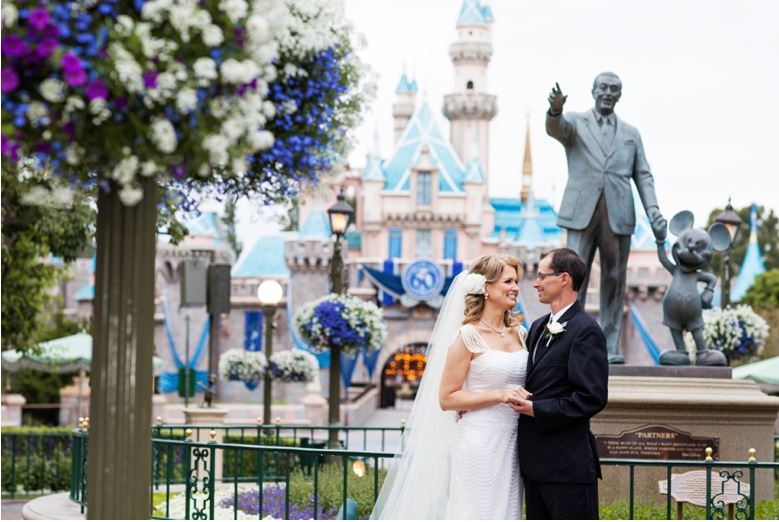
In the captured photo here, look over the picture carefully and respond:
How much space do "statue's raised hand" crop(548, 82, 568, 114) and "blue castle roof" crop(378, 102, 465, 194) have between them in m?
51.8

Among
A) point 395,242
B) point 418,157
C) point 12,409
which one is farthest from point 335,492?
point 418,157

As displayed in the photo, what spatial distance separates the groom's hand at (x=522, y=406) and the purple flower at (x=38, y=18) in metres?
2.84

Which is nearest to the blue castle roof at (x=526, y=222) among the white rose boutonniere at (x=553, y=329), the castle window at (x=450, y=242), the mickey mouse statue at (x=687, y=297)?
the castle window at (x=450, y=242)

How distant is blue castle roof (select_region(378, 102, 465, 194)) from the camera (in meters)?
61.7

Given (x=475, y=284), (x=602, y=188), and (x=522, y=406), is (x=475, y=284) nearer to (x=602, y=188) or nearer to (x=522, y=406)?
(x=522, y=406)

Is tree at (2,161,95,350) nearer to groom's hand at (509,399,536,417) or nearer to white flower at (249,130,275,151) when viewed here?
groom's hand at (509,399,536,417)

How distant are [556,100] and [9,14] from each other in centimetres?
632

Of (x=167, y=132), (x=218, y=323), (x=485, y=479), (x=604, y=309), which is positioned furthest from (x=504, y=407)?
(x=218, y=323)

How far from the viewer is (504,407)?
5.78 m

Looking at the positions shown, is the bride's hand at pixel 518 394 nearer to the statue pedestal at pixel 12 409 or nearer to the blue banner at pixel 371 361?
the statue pedestal at pixel 12 409

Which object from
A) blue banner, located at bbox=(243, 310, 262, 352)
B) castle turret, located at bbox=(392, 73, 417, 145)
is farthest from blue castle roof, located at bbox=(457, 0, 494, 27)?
blue banner, located at bbox=(243, 310, 262, 352)

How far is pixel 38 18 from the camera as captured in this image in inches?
137

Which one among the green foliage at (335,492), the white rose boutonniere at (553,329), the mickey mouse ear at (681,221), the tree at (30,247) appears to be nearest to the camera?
the white rose boutonniere at (553,329)

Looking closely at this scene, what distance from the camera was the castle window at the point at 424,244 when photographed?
60812mm
